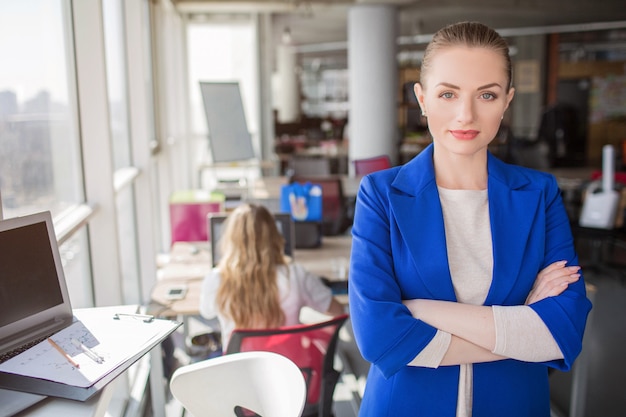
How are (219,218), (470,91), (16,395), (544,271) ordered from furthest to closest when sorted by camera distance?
1. (219,218)
2. (544,271)
3. (470,91)
4. (16,395)

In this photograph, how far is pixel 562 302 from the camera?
55.1 inches

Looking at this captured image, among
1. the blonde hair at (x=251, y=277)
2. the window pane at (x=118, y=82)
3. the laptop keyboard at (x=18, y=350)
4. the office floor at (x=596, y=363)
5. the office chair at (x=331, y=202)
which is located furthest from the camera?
the office chair at (x=331, y=202)

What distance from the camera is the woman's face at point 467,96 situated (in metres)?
1.33

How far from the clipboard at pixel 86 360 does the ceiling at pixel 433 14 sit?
714 cm

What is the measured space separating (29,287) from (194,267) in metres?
2.15

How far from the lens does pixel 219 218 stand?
3305mm

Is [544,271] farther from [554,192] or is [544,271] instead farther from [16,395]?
[16,395]

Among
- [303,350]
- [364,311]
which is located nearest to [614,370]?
[303,350]

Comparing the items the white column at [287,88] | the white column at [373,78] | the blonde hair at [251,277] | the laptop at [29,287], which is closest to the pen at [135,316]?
the laptop at [29,287]

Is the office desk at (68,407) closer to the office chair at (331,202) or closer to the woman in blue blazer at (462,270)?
the woman in blue blazer at (462,270)

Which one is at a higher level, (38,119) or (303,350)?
(38,119)

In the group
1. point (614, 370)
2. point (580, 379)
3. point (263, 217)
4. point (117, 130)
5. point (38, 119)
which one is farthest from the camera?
point (117, 130)

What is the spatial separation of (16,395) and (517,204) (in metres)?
1.13

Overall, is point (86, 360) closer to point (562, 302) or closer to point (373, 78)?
point (562, 302)
